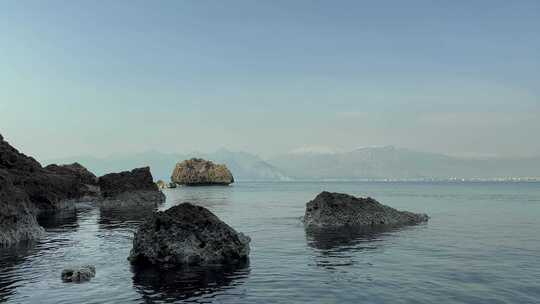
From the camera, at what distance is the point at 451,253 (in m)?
37.8

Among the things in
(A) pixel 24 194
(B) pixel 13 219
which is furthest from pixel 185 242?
(A) pixel 24 194

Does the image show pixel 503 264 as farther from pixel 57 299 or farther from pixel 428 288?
pixel 57 299

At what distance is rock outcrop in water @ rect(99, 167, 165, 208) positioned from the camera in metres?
101

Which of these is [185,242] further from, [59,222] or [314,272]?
[59,222]

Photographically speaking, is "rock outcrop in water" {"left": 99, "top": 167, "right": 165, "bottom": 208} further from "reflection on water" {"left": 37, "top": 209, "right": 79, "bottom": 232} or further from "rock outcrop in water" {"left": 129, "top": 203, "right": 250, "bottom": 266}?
"rock outcrop in water" {"left": 129, "top": 203, "right": 250, "bottom": 266}

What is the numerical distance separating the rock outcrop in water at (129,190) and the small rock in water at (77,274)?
229 feet

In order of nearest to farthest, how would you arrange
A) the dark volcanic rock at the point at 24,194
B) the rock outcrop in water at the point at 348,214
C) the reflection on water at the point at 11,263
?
the reflection on water at the point at 11,263 < the dark volcanic rock at the point at 24,194 < the rock outcrop in water at the point at 348,214

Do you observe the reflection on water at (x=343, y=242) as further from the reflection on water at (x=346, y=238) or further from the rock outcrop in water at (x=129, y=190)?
the rock outcrop in water at (x=129, y=190)

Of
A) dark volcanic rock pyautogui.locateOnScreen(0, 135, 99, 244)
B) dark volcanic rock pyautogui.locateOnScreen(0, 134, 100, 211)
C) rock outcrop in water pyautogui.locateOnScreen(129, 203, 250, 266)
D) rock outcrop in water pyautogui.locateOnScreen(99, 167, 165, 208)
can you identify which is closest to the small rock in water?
rock outcrop in water pyautogui.locateOnScreen(129, 203, 250, 266)

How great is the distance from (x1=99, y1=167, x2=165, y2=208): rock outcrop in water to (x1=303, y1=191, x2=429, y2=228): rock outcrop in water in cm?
4773

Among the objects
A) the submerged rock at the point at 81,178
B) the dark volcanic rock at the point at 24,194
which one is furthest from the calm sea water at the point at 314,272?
the submerged rock at the point at 81,178

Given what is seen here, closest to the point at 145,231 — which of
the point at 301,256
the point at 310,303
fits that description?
the point at 301,256

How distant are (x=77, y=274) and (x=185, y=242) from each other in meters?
7.73

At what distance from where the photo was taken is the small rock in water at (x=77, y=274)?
93.1 feet
